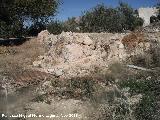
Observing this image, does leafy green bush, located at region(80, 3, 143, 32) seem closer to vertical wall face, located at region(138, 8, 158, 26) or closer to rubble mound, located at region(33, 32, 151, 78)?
vertical wall face, located at region(138, 8, 158, 26)

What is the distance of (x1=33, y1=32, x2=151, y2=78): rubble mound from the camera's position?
54.3 ft

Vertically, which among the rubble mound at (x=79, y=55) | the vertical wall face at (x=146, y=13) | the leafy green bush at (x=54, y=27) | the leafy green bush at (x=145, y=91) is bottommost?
the leafy green bush at (x=145, y=91)

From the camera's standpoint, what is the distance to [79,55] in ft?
57.3

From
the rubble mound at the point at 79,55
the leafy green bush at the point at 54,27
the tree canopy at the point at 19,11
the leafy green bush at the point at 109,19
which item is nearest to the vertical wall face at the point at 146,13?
the leafy green bush at the point at 109,19

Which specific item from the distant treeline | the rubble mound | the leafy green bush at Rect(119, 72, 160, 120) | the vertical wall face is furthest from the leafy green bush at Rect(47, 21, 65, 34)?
the vertical wall face

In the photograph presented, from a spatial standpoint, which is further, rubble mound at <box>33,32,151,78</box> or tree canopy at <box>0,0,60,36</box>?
tree canopy at <box>0,0,60,36</box>

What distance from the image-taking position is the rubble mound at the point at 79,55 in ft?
54.3

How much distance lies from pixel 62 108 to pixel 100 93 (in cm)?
174

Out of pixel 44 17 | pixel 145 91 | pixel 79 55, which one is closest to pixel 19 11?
pixel 44 17

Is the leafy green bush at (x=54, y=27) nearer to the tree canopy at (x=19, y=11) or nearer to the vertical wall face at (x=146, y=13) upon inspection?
the tree canopy at (x=19, y=11)

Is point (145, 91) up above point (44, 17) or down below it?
below

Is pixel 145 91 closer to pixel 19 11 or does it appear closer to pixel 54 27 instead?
pixel 19 11

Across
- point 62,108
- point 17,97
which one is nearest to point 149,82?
point 62,108

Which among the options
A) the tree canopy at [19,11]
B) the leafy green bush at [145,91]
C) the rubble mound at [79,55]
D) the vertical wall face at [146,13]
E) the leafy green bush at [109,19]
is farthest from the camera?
the vertical wall face at [146,13]
